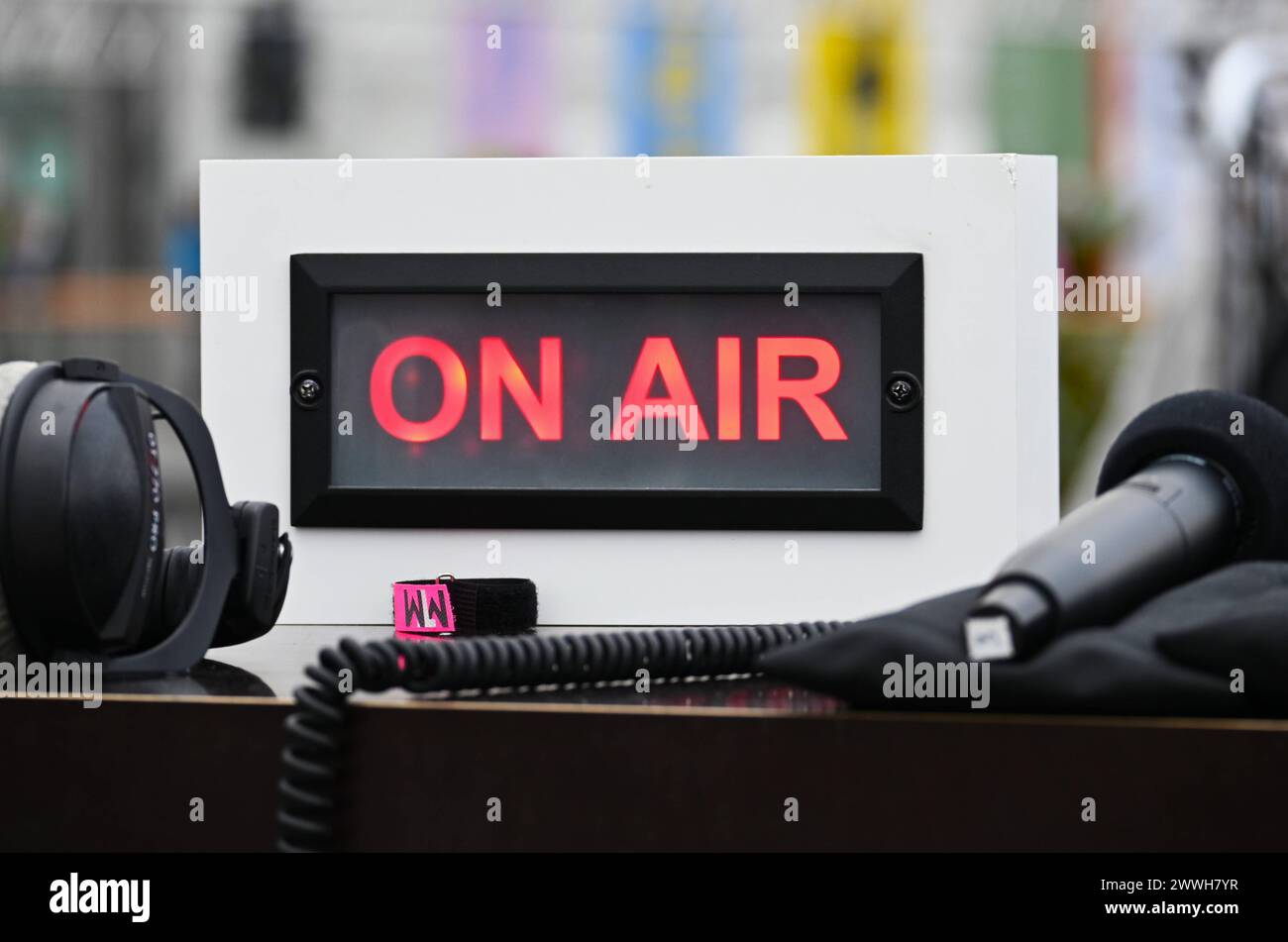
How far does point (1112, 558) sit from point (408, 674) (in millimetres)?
359

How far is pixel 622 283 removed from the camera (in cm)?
145

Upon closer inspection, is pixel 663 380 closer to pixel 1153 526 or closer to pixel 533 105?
pixel 1153 526

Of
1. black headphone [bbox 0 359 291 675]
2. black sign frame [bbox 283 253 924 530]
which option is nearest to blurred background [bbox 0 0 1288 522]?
black sign frame [bbox 283 253 924 530]

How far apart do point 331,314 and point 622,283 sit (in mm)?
265

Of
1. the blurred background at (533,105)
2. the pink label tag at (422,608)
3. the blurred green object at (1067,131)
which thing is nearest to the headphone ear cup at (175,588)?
the pink label tag at (422,608)

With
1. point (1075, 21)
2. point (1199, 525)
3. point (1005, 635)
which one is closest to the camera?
point (1005, 635)

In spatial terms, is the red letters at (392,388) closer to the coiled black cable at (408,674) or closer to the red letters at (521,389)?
the red letters at (521,389)

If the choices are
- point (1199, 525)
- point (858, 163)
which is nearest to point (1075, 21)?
point (858, 163)

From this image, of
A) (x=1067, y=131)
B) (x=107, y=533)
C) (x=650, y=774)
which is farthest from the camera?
(x=1067, y=131)

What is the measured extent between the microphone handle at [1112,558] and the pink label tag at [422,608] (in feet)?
1.97

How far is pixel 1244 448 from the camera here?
3.04ft

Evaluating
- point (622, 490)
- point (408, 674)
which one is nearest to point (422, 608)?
point (622, 490)
